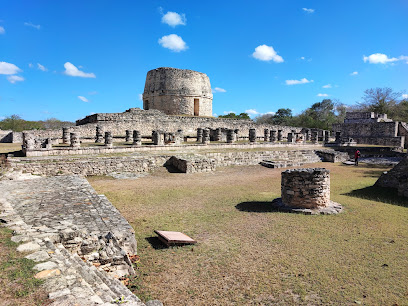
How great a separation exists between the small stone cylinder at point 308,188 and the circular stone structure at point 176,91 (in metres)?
23.3

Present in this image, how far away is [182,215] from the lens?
6.46m

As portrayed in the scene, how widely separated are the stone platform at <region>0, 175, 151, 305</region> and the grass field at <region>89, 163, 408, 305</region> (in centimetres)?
49

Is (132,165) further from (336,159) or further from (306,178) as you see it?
(336,159)

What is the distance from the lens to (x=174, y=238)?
188 inches

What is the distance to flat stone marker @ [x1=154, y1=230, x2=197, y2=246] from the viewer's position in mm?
4720

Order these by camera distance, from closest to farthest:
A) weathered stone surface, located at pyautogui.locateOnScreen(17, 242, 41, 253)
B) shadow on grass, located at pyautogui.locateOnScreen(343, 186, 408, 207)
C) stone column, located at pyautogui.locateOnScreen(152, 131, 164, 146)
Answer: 1. weathered stone surface, located at pyautogui.locateOnScreen(17, 242, 41, 253)
2. shadow on grass, located at pyautogui.locateOnScreen(343, 186, 408, 207)
3. stone column, located at pyautogui.locateOnScreen(152, 131, 164, 146)

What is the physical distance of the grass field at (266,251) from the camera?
3.44m

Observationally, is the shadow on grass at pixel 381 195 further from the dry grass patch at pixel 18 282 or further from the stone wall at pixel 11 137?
the stone wall at pixel 11 137

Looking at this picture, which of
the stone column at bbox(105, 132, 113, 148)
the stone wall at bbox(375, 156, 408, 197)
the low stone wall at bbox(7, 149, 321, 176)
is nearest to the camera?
the stone wall at bbox(375, 156, 408, 197)

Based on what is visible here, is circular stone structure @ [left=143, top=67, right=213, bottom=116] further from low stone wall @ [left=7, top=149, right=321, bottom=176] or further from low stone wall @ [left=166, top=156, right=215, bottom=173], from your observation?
low stone wall @ [left=166, top=156, right=215, bottom=173]

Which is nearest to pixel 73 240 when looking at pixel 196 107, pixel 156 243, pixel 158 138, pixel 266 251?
pixel 156 243

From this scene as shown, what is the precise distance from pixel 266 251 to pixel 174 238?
159cm

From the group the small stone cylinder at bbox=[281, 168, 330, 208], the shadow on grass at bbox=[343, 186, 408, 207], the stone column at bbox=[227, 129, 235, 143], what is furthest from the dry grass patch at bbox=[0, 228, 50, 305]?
the stone column at bbox=[227, 129, 235, 143]

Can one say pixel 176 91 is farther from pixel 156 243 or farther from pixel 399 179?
pixel 156 243
